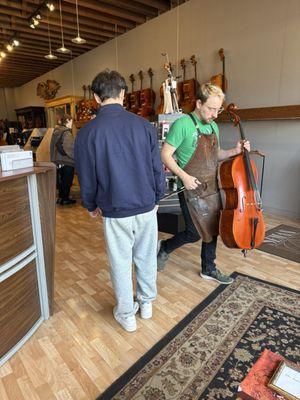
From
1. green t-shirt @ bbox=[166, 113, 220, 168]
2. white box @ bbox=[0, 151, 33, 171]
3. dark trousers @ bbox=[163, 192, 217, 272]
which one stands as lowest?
dark trousers @ bbox=[163, 192, 217, 272]

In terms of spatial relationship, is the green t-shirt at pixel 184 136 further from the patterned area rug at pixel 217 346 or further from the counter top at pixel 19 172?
the patterned area rug at pixel 217 346

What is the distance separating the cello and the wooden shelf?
6.84 ft

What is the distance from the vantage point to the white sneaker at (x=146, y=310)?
182 cm

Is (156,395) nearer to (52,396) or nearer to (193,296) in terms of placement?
(52,396)

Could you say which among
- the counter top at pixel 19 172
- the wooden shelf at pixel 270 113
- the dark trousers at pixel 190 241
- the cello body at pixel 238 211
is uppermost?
the wooden shelf at pixel 270 113

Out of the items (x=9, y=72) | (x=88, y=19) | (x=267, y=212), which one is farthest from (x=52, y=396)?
(x=9, y=72)

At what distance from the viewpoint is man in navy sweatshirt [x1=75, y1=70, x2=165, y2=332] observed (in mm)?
1394

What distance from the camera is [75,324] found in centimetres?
181

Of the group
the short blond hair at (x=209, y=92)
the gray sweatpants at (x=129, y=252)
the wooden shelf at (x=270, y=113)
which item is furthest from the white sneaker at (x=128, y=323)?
the wooden shelf at (x=270, y=113)

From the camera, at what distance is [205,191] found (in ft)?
6.60

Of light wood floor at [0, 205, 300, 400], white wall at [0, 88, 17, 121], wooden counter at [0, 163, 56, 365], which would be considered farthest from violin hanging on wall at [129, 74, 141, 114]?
white wall at [0, 88, 17, 121]

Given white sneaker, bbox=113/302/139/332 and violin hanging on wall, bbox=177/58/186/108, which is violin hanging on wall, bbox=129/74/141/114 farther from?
white sneaker, bbox=113/302/139/332

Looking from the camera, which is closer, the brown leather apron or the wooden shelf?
the brown leather apron

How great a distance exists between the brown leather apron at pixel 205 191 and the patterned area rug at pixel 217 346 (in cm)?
53
